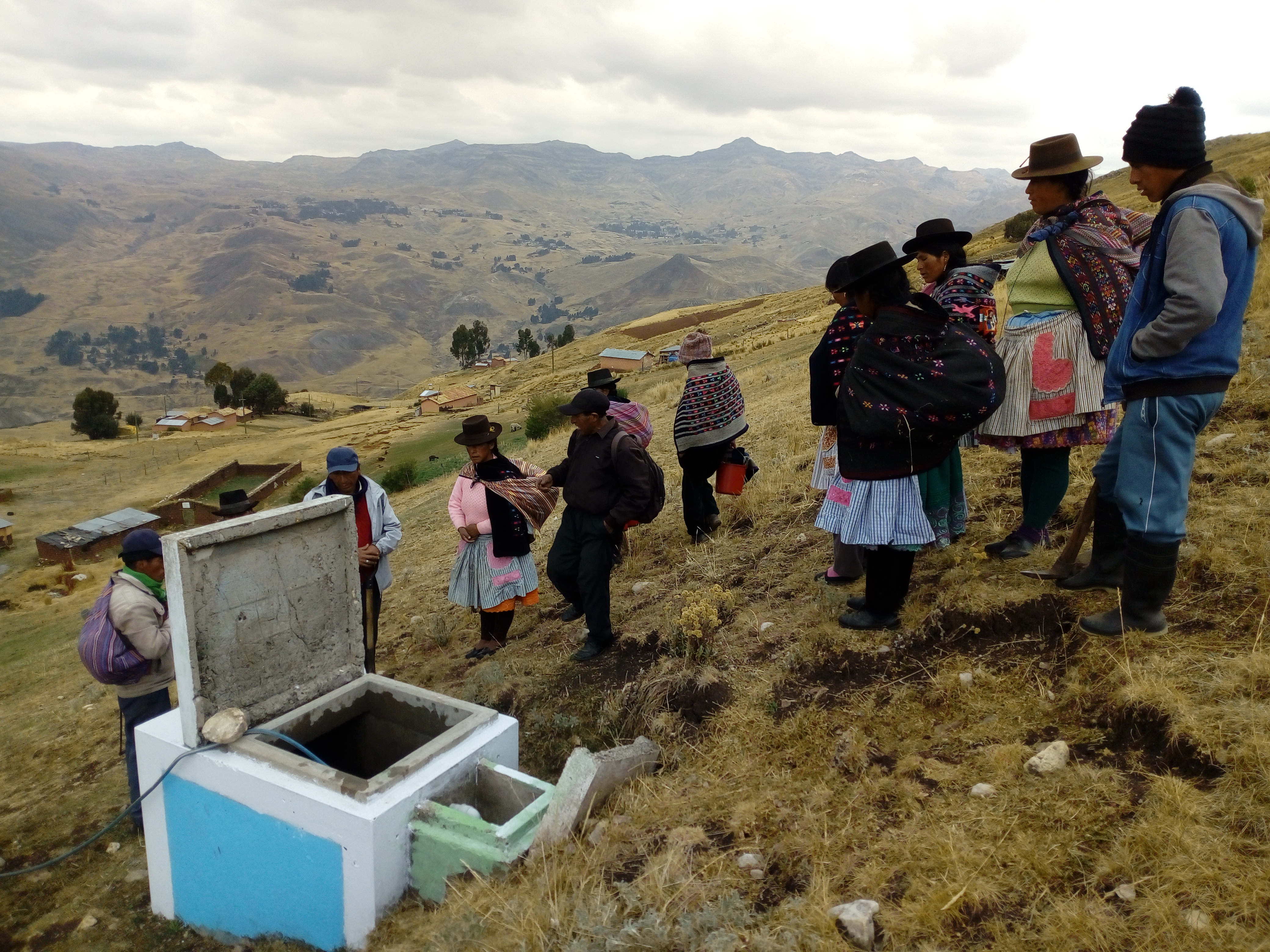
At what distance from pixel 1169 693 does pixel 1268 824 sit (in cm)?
64

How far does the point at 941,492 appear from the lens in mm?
4164

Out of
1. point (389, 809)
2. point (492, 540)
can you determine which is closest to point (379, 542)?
point (492, 540)

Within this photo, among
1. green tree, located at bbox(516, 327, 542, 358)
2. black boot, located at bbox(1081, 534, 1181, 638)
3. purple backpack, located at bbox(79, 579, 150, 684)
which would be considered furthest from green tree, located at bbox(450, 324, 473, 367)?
black boot, located at bbox(1081, 534, 1181, 638)

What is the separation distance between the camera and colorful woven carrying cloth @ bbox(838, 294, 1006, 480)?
11.6 ft

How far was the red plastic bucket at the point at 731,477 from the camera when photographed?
645cm

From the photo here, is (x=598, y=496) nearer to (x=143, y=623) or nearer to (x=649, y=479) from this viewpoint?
(x=649, y=479)

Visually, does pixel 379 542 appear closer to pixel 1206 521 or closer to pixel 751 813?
pixel 751 813

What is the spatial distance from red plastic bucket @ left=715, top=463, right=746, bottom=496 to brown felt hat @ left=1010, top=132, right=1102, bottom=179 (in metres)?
3.06

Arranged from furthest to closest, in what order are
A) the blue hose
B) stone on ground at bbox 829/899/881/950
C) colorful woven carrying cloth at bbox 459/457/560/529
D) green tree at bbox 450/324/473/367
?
green tree at bbox 450/324/473/367 < colorful woven carrying cloth at bbox 459/457/560/529 < the blue hose < stone on ground at bbox 829/899/881/950

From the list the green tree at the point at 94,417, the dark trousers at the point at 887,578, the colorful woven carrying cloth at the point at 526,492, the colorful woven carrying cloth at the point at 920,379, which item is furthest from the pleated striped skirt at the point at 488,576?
the green tree at the point at 94,417

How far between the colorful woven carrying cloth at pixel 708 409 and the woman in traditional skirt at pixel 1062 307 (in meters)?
2.37

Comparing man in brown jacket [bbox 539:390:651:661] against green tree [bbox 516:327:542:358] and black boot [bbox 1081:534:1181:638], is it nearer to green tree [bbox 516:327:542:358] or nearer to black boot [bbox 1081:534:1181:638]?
black boot [bbox 1081:534:1181:638]

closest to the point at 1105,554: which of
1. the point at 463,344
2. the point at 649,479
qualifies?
the point at 649,479

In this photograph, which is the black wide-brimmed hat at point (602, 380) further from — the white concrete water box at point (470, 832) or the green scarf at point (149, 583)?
the white concrete water box at point (470, 832)
